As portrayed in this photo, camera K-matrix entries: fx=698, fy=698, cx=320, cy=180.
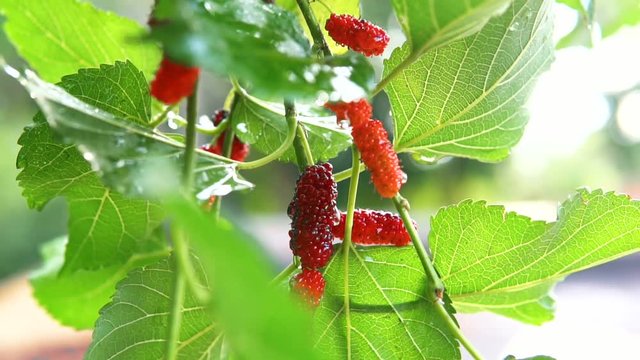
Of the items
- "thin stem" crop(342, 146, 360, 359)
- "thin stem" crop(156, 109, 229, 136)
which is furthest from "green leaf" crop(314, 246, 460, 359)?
"thin stem" crop(156, 109, 229, 136)

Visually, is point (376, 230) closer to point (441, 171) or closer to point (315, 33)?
point (315, 33)

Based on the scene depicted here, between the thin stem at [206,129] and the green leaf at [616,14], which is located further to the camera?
the green leaf at [616,14]

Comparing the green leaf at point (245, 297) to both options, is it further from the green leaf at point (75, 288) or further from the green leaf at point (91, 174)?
the green leaf at point (75, 288)

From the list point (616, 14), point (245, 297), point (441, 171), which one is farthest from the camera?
point (441, 171)

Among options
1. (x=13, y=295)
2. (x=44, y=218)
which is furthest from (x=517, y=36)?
(x=44, y=218)

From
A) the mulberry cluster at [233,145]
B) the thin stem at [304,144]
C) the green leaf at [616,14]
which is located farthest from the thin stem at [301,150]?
the green leaf at [616,14]

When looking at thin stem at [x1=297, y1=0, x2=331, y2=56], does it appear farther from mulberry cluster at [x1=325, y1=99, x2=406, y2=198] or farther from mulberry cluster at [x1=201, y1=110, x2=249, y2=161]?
mulberry cluster at [x1=201, y1=110, x2=249, y2=161]

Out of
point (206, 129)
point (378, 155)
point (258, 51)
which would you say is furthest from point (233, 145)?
point (258, 51)
